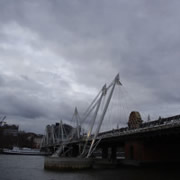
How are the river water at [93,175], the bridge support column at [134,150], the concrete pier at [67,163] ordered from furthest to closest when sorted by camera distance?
1. the bridge support column at [134,150]
2. the concrete pier at [67,163]
3. the river water at [93,175]

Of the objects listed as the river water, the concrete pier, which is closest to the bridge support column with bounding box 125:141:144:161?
the river water

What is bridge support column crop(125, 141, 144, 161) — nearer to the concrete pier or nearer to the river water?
the river water

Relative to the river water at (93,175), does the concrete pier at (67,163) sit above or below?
above

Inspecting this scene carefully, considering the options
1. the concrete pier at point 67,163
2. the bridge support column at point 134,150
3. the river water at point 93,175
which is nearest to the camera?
the river water at point 93,175

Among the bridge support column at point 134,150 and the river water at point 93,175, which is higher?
the bridge support column at point 134,150

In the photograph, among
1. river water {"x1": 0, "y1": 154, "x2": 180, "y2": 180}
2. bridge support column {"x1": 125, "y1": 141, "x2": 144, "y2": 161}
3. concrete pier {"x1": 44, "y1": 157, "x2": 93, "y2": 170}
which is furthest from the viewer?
bridge support column {"x1": 125, "y1": 141, "x2": 144, "y2": 161}

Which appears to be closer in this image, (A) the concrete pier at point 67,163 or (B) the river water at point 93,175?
(B) the river water at point 93,175

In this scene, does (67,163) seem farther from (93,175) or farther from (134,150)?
(134,150)

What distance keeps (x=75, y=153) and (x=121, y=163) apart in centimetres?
2705

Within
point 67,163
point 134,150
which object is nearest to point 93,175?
point 67,163

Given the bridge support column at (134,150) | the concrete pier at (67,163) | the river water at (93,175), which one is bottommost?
the river water at (93,175)

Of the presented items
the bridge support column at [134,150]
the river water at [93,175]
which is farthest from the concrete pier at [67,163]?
the bridge support column at [134,150]

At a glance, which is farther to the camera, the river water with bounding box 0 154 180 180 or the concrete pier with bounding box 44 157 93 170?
the concrete pier with bounding box 44 157 93 170

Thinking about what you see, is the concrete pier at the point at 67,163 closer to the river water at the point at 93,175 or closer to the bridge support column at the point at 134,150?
the river water at the point at 93,175
